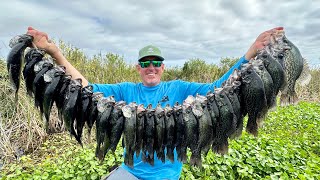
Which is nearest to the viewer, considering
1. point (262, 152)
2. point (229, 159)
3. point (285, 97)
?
point (285, 97)

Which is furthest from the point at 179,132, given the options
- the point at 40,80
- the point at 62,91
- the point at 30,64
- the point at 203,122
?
the point at 30,64

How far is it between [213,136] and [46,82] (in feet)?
4.58

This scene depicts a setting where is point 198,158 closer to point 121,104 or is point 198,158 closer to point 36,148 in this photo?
point 121,104

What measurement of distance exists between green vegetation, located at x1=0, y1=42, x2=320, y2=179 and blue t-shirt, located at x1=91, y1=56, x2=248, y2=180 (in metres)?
0.73

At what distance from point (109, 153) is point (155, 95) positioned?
284 centimetres

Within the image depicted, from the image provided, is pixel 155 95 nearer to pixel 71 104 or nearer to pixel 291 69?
pixel 71 104

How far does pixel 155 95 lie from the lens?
3920mm

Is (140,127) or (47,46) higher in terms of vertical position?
(47,46)

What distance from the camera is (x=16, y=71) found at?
8.23 ft

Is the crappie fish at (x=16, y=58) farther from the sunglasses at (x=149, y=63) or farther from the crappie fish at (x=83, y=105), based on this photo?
the sunglasses at (x=149, y=63)

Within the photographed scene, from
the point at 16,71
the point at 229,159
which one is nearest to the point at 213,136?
the point at 16,71

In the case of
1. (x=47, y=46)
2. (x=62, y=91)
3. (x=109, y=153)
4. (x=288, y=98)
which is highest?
(x=47, y=46)

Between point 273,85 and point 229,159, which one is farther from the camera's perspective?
point 229,159

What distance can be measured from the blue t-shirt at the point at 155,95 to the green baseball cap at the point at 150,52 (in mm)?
408
